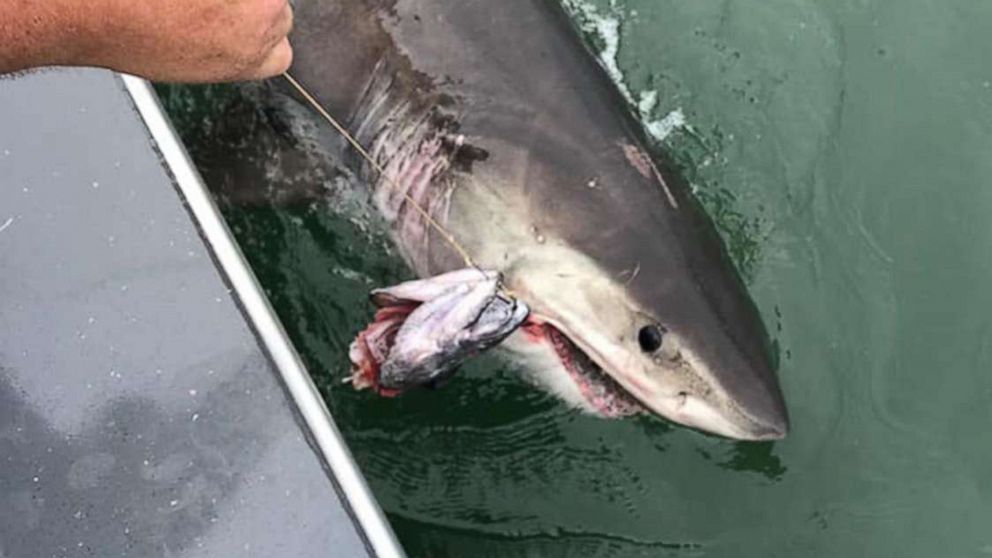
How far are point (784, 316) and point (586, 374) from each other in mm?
875

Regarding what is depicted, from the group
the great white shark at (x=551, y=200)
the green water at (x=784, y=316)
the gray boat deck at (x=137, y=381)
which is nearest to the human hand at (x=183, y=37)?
the gray boat deck at (x=137, y=381)

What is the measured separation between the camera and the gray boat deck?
1.83 meters

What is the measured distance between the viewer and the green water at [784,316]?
9.63 feet

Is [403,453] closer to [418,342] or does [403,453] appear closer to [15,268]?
[418,342]

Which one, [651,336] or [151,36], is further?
[651,336]

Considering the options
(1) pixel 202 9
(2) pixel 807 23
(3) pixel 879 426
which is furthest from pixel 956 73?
(1) pixel 202 9

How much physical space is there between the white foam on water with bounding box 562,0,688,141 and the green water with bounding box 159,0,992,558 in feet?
0.08

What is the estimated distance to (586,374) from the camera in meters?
2.46

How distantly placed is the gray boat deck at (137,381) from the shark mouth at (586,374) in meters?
0.61

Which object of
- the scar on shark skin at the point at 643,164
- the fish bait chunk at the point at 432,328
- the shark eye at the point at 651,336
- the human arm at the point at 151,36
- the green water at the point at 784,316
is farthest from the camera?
the green water at the point at 784,316

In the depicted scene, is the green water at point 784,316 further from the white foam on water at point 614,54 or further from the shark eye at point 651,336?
the shark eye at point 651,336

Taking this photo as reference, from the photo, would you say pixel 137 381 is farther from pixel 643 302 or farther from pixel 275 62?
pixel 643 302

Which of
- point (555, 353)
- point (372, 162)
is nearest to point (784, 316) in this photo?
→ point (555, 353)

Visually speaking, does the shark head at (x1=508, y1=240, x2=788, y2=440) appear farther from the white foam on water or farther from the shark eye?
the white foam on water
